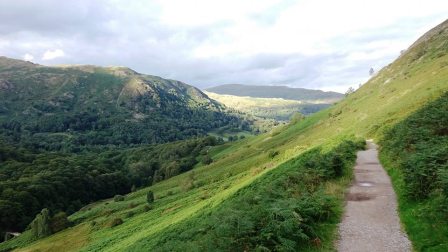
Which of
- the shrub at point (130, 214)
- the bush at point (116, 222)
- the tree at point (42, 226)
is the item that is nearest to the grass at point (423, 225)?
the bush at point (116, 222)

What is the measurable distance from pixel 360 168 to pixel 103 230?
245 feet

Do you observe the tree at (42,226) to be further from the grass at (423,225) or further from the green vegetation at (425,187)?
the grass at (423,225)

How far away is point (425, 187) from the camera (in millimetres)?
30078

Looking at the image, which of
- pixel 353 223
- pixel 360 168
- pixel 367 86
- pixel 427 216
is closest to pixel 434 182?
pixel 427 216

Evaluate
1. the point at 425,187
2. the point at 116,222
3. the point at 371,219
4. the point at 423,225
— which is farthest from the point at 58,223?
the point at 423,225

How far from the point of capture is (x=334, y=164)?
44.2 m

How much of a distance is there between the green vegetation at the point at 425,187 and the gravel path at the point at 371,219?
75cm

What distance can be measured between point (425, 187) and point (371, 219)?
5.10 meters

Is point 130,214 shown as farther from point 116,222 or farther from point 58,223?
point 58,223

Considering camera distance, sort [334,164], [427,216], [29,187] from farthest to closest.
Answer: [29,187], [334,164], [427,216]

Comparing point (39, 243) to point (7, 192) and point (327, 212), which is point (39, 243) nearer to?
point (7, 192)

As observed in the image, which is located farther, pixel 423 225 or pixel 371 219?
pixel 371 219

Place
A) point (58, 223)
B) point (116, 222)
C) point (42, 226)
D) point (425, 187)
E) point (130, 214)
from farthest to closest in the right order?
point (58, 223)
point (42, 226)
point (130, 214)
point (116, 222)
point (425, 187)

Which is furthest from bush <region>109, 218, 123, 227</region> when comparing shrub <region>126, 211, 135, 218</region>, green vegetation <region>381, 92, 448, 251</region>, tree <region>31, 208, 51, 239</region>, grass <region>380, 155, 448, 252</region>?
grass <region>380, 155, 448, 252</region>
